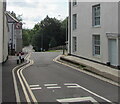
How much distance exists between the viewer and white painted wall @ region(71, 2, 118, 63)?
20.9 metres

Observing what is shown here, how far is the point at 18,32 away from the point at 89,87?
4827cm

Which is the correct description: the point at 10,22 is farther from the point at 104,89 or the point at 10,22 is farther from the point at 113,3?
the point at 104,89

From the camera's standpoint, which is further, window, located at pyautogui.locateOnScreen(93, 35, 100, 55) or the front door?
window, located at pyautogui.locateOnScreen(93, 35, 100, 55)

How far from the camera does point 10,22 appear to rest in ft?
193

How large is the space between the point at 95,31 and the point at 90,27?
136 centimetres

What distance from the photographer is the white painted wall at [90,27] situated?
2092cm

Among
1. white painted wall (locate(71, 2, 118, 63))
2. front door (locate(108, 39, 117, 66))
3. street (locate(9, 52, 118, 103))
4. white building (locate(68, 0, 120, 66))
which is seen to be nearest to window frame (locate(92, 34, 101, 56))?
white building (locate(68, 0, 120, 66))

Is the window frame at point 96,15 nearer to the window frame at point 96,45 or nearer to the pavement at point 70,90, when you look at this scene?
the window frame at point 96,45

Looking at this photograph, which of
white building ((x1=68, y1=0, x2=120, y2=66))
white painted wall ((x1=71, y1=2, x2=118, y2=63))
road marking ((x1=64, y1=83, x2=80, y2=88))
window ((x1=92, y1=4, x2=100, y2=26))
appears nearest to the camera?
road marking ((x1=64, y1=83, x2=80, y2=88))

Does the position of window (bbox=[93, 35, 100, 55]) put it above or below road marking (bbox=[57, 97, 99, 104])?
above

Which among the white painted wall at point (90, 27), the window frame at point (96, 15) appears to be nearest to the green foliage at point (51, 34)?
the white painted wall at point (90, 27)

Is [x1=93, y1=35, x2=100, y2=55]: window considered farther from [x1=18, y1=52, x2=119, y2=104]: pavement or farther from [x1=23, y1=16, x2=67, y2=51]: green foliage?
[x1=23, y1=16, x2=67, y2=51]: green foliage

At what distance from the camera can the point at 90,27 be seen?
25.6 m

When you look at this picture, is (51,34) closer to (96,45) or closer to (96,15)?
(96,15)
